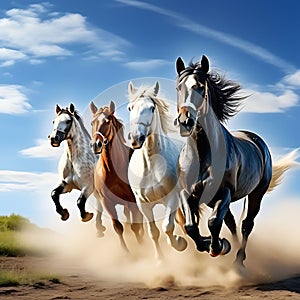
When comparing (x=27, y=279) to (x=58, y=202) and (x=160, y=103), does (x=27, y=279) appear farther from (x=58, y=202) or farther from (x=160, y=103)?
(x=160, y=103)

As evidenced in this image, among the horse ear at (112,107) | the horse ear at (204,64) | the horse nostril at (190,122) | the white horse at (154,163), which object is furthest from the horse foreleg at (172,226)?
the horse ear at (112,107)

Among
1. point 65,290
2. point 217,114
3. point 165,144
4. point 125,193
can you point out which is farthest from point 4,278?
point 217,114

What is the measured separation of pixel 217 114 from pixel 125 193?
239cm

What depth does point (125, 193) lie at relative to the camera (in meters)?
9.08

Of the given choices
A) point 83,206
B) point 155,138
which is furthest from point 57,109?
point 155,138

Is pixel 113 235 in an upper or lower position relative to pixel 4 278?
upper

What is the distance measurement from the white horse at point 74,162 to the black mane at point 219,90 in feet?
11.4

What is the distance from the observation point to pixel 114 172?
909 centimetres

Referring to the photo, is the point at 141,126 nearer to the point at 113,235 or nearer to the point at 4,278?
the point at 4,278

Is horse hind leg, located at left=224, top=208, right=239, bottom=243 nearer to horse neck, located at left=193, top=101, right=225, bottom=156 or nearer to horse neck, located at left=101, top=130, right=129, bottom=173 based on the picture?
horse neck, located at left=101, top=130, right=129, bottom=173

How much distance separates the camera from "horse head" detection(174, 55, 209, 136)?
6391 millimetres

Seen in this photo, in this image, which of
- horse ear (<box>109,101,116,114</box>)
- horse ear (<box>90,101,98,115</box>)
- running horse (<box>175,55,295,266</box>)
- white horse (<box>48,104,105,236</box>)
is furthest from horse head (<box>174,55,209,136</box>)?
white horse (<box>48,104,105,236</box>)

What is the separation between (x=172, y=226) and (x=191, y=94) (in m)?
1.88

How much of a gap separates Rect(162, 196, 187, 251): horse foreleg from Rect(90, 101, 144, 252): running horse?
1.55m
